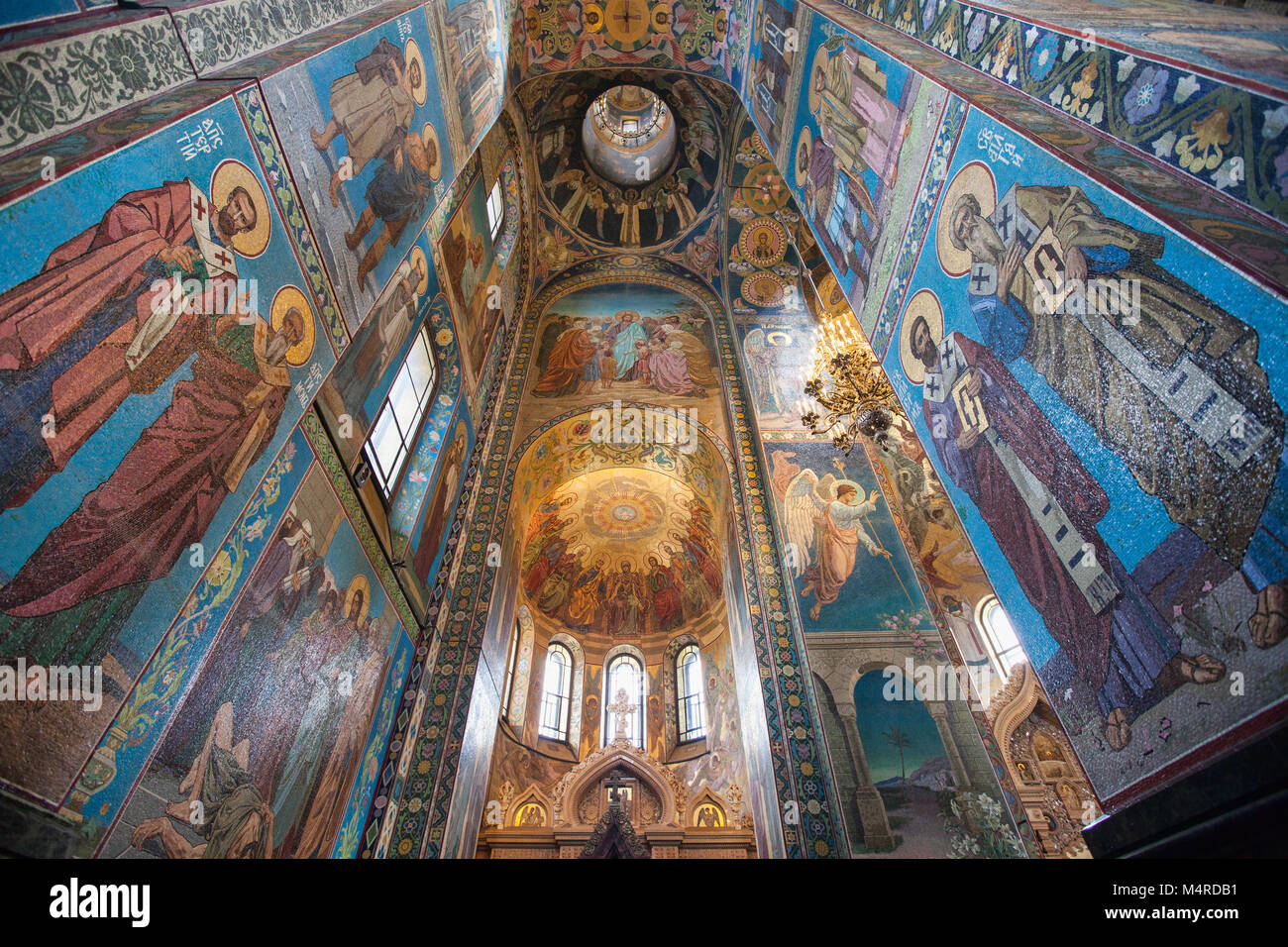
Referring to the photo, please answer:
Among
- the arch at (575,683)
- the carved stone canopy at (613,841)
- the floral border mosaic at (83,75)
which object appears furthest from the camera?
the arch at (575,683)

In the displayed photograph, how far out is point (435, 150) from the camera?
586 cm

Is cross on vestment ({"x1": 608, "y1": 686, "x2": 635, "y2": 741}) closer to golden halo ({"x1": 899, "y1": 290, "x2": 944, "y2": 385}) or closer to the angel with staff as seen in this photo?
the angel with staff

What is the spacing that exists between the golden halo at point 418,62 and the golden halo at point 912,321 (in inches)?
197

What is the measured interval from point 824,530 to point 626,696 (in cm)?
683

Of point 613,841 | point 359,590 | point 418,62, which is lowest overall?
point 613,841

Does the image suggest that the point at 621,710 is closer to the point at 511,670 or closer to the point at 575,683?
the point at 575,683

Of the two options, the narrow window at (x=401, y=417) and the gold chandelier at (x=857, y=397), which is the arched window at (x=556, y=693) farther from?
the gold chandelier at (x=857, y=397)

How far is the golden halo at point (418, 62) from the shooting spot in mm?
5164

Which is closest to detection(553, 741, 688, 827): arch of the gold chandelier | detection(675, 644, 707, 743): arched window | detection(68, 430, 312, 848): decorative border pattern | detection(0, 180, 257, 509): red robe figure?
detection(675, 644, 707, 743): arched window

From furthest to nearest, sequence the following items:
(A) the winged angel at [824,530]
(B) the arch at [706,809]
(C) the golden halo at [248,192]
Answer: (B) the arch at [706,809]
(A) the winged angel at [824,530]
(C) the golden halo at [248,192]

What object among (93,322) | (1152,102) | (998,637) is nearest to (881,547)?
(998,637)

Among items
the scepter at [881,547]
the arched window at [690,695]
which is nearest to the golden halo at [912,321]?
the scepter at [881,547]
